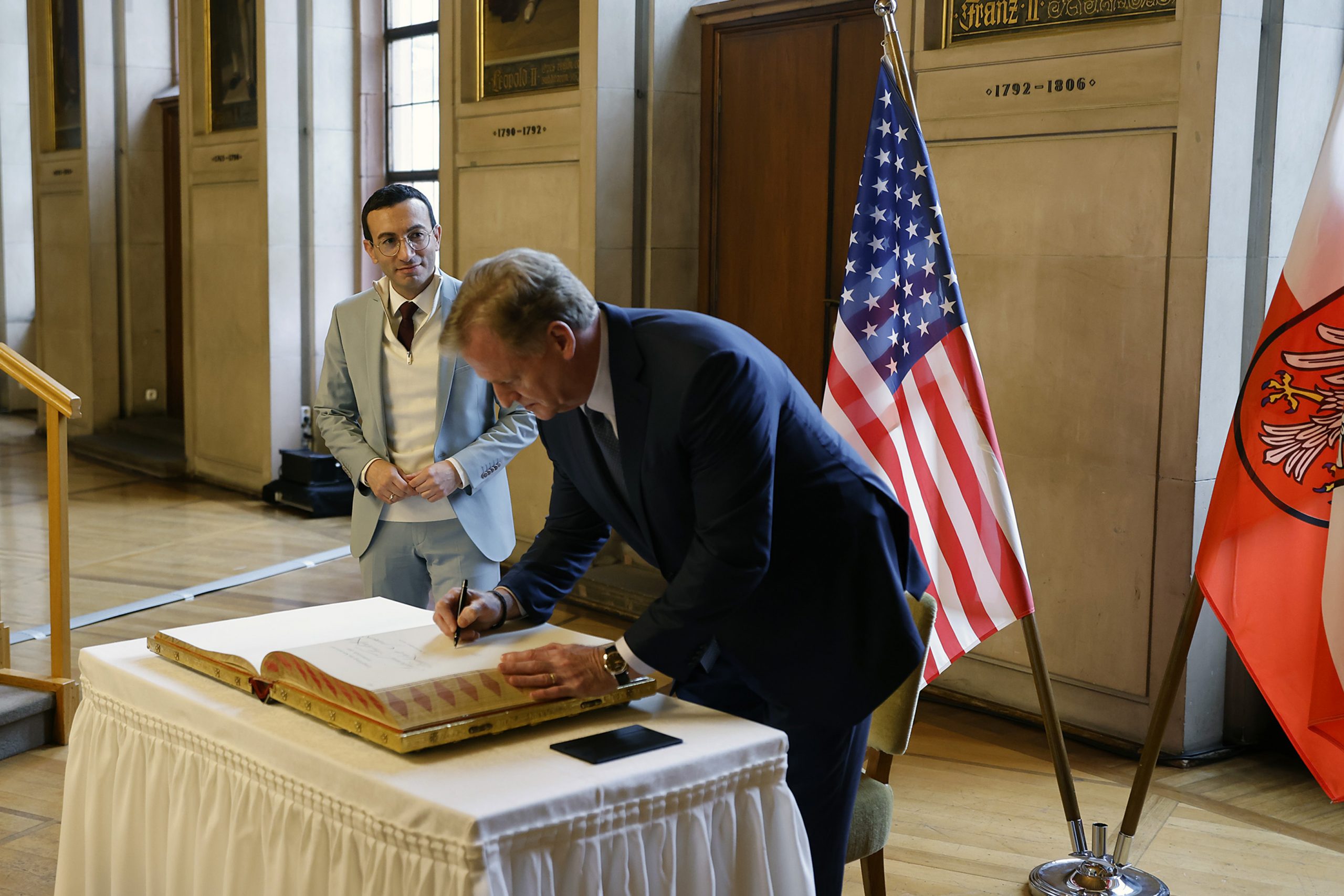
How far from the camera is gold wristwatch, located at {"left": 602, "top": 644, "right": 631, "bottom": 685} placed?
2.17m

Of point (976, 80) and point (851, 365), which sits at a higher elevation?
point (976, 80)

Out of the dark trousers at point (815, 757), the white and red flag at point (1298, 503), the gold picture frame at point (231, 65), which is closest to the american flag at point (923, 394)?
the white and red flag at point (1298, 503)

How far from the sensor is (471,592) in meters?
2.48

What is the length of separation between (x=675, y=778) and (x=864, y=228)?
81.8 inches

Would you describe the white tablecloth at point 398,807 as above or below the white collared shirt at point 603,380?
below

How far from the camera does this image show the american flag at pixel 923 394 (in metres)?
3.52

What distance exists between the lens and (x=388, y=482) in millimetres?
3555

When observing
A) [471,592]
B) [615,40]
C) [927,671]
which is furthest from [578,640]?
[615,40]

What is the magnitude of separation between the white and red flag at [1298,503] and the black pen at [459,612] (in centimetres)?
188

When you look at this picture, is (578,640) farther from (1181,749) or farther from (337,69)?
(337,69)

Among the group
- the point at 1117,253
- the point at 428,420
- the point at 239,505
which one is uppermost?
the point at 1117,253

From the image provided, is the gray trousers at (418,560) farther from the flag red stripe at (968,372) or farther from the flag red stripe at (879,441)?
the flag red stripe at (968,372)

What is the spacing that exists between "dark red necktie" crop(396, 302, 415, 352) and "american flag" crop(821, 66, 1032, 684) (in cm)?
116

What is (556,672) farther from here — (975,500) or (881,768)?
(975,500)
